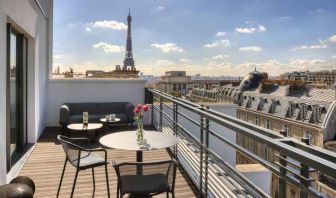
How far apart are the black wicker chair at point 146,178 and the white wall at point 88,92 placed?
5958mm

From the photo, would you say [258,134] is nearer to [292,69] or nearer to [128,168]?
[128,168]

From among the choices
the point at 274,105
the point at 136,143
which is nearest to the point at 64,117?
the point at 136,143

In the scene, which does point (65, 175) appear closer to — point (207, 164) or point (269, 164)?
point (207, 164)

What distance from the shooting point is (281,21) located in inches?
2559

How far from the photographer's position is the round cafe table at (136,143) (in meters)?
2.85

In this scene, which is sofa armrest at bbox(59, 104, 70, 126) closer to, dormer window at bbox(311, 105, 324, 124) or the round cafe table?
the round cafe table

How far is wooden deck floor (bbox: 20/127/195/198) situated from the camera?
3.43m

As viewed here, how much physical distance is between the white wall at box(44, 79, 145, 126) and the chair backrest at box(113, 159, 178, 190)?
6.00 metres

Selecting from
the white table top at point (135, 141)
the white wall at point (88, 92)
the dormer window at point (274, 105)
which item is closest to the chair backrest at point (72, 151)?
the white table top at point (135, 141)

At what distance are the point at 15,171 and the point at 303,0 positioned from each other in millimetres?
69096

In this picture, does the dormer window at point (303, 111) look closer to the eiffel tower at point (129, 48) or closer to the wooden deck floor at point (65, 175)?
the eiffel tower at point (129, 48)

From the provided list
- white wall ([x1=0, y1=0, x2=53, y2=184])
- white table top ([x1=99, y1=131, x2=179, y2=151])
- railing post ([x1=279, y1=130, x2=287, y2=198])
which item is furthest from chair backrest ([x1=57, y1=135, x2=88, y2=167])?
railing post ([x1=279, y1=130, x2=287, y2=198])

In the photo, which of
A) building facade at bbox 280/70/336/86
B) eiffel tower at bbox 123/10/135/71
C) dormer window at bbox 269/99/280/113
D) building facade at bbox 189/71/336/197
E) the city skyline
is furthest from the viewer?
building facade at bbox 280/70/336/86

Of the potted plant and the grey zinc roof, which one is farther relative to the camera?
the grey zinc roof
